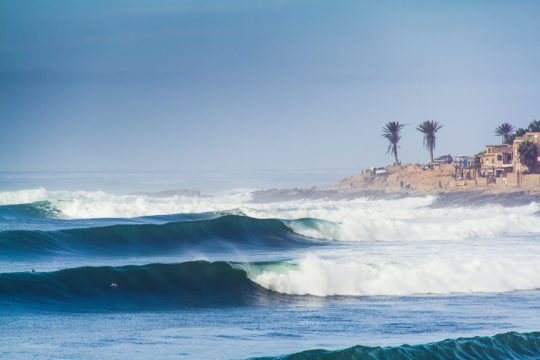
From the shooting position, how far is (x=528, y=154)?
69938mm

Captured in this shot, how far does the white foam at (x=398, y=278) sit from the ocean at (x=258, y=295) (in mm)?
39

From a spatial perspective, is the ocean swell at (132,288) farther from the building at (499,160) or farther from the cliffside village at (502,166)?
the building at (499,160)

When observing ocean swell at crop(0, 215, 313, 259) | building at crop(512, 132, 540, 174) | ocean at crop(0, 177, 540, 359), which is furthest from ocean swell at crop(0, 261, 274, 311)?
building at crop(512, 132, 540, 174)

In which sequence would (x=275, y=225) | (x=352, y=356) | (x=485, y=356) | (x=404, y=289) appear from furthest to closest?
(x=275, y=225) → (x=404, y=289) → (x=485, y=356) → (x=352, y=356)

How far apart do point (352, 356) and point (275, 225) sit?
22.6 m

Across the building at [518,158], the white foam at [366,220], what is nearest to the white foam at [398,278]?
the white foam at [366,220]

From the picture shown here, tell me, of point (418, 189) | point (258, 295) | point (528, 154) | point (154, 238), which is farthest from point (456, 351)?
point (418, 189)

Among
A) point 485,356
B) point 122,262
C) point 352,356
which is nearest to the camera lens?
point 352,356

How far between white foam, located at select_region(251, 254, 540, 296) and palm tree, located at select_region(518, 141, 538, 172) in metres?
54.3

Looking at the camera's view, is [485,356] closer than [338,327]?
Yes

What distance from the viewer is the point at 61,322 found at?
12.6 meters

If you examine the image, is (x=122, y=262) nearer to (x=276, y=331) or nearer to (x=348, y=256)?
(x=348, y=256)

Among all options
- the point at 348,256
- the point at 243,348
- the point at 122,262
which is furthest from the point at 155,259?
the point at 243,348

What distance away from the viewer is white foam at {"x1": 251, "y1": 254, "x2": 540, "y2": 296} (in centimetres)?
1648
